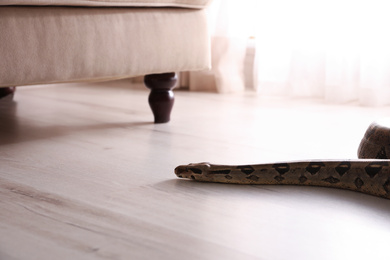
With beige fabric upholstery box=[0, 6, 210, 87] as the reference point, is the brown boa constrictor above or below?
below

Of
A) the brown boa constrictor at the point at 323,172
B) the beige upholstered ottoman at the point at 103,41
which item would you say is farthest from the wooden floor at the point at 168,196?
the beige upholstered ottoman at the point at 103,41

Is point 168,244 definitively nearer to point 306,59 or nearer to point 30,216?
point 30,216

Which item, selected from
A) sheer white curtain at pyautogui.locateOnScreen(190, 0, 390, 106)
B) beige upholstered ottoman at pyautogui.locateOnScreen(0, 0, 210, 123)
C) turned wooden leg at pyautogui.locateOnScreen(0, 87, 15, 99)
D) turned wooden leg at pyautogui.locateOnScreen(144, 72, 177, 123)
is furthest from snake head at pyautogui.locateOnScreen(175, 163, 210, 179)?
turned wooden leg at pyautogui.locateOnScreen(0, 87, 15, 99)

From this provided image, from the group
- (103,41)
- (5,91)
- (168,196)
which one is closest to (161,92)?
(103,41)

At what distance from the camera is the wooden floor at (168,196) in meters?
1.02

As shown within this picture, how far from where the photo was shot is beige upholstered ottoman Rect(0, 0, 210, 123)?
1642 mm

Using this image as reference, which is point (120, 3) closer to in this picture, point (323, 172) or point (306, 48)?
point (323, 172)

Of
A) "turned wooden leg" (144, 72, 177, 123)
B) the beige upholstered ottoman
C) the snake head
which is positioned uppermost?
the beige upholstered ottoman

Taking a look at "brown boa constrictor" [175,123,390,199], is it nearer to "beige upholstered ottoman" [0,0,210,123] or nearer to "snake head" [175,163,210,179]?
"snake head" [175,163,210,179]

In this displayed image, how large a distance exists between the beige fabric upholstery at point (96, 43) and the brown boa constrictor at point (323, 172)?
556mm

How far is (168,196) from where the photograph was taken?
1.32m

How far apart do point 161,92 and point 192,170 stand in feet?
2.59

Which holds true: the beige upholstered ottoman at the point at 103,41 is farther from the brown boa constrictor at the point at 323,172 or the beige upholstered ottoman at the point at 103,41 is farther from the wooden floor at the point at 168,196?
the brown boa constrictor at the point at 323,172

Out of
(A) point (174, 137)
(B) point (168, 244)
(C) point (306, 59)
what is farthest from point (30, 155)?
(C) point (306, 59)
